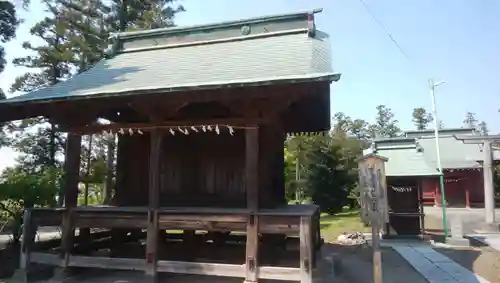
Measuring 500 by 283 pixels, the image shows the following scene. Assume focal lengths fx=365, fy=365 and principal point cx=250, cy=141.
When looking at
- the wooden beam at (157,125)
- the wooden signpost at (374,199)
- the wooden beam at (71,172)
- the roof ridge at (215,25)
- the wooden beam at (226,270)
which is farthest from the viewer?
the roof ridge at (215,25)

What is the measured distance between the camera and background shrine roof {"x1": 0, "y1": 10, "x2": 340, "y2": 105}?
22.0 ft

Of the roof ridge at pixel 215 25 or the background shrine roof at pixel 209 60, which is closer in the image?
the background shrine roof at pixel 209 60

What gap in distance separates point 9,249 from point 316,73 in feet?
29.4

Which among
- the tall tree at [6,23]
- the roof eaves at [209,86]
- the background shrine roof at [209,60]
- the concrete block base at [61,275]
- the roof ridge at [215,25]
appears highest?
the tall tree at [6,23]

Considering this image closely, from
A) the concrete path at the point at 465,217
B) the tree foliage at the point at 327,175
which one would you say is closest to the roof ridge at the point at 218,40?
the concrete path at the point at 465,217

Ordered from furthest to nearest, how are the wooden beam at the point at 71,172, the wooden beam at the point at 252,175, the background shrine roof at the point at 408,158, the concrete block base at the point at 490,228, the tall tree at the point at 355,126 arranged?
the tall tree at the point at 355,126 → the concrete block base at the point at 490,228 → the background shrine roof at the point at 408,158 → the wooden beam at the point at 71,172 → the wooden beam at the point at 252,175

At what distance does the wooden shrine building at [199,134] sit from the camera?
265 inches

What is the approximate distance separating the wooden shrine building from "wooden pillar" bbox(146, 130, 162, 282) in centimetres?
2

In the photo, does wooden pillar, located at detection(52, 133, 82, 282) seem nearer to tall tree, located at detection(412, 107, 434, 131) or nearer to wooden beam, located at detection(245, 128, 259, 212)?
wooden beam, located at detection(245, 128, 259, 212)

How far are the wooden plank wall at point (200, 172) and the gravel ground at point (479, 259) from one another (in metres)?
5.72

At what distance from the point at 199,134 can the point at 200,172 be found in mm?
940

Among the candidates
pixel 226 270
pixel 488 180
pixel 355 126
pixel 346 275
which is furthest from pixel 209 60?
pixel 355 126

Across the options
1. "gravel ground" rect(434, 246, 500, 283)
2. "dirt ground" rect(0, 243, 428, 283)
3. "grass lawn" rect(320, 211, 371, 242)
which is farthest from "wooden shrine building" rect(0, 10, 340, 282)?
"grass lawn" rect(320, 211, 371, 242)

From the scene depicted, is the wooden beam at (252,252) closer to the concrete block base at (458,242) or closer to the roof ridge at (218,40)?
the roof ridge at (218,40)
